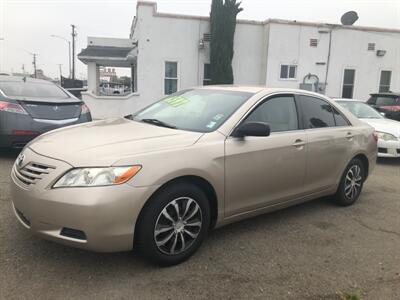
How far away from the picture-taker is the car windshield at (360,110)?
9319mm

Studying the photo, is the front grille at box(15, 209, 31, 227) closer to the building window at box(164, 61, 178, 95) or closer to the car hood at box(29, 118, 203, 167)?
the car hood at box(29, 118, 203, 167)

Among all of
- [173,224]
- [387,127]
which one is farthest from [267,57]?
[173,224]

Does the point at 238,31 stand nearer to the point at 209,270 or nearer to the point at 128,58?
the point at 128,58

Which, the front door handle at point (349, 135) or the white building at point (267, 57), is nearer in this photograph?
the front door handle at point (349, 135)

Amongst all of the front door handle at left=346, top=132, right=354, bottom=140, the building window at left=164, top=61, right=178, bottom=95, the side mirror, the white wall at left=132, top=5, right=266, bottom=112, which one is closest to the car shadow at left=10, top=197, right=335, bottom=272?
the side mirror

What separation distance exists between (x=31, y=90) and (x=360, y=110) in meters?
7.40

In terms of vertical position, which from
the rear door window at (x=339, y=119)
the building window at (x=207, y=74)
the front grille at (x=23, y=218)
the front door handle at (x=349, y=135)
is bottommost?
the front grille at (x=23, y=218)

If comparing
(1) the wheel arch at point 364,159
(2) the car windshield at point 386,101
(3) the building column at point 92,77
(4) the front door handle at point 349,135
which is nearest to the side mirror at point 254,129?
(4) the front door handle at point 349,135

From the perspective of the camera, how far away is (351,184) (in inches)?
201

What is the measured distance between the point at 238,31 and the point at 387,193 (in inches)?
457

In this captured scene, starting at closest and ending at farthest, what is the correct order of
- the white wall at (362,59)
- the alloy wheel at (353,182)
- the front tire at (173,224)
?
the front tire at (173,224) < the alloy wheel at (353,182) < the white wall at (362,59)

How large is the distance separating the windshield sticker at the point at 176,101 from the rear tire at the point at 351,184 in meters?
2.29

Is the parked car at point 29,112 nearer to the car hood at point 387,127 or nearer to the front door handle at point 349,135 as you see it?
the front door handle at point 349,135

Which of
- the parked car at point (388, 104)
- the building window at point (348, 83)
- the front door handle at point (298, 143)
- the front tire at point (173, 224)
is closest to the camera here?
the front tire at point (173, 224)
